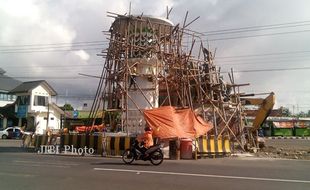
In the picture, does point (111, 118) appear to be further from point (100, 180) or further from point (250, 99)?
point (100, 180)

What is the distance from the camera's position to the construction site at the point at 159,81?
25.8m

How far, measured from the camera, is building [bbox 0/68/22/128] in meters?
59.5

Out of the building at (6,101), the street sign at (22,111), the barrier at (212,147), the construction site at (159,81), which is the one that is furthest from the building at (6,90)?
the barrier at (212,147)

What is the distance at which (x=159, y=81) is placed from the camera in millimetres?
27375

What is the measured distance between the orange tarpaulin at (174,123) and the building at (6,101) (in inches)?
1742

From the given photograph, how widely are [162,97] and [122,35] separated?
578 centimetres

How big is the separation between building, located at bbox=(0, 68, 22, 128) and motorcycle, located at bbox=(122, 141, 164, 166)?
47.4m

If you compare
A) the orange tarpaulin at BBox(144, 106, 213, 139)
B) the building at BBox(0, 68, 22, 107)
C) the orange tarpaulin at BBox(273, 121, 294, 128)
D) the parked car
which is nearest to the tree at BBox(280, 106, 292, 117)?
the orange tarpaulin at BBox(273, 121, 294, 128)

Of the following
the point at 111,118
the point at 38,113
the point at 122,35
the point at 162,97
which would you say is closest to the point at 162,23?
the point at 122,35

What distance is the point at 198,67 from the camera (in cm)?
2739

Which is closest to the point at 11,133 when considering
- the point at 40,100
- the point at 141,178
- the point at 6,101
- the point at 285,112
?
the point at 40,100

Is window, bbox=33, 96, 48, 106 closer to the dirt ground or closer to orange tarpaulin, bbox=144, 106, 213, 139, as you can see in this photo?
the dirt ground

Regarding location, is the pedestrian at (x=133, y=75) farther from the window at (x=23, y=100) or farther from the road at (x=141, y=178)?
the window at (x=23, y=100)

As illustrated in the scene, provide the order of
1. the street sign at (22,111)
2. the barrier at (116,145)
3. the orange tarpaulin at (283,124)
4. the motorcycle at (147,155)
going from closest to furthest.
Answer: the motorcycle at (147,155), the barrier at (116,145), the street sign at (22,111), the orange tarpaulin at (283,124)
